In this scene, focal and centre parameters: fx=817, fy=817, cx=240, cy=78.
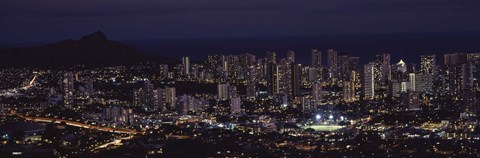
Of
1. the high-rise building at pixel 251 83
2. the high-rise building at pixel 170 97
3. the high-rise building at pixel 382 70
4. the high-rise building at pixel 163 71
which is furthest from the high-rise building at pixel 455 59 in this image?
the high-rise building at pixel 170 97

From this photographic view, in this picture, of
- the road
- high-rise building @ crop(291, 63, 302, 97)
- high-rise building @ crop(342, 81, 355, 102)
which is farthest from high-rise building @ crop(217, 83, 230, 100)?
the road

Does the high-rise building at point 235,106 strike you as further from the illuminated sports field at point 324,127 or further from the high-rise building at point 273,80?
the high-rise building at point 273,80

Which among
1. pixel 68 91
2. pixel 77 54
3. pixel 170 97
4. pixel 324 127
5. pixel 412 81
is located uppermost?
pixel 77 54

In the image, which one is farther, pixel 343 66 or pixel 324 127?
pixel 343 66

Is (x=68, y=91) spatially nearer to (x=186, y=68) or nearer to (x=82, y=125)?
(x=82, y=125)

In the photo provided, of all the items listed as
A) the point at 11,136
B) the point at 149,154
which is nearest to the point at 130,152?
the point at 149,154

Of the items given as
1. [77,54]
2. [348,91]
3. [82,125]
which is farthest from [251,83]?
[77,54]

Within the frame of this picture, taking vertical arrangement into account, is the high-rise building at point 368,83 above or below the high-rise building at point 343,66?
below

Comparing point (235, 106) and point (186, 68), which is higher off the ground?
point (186, 68)
